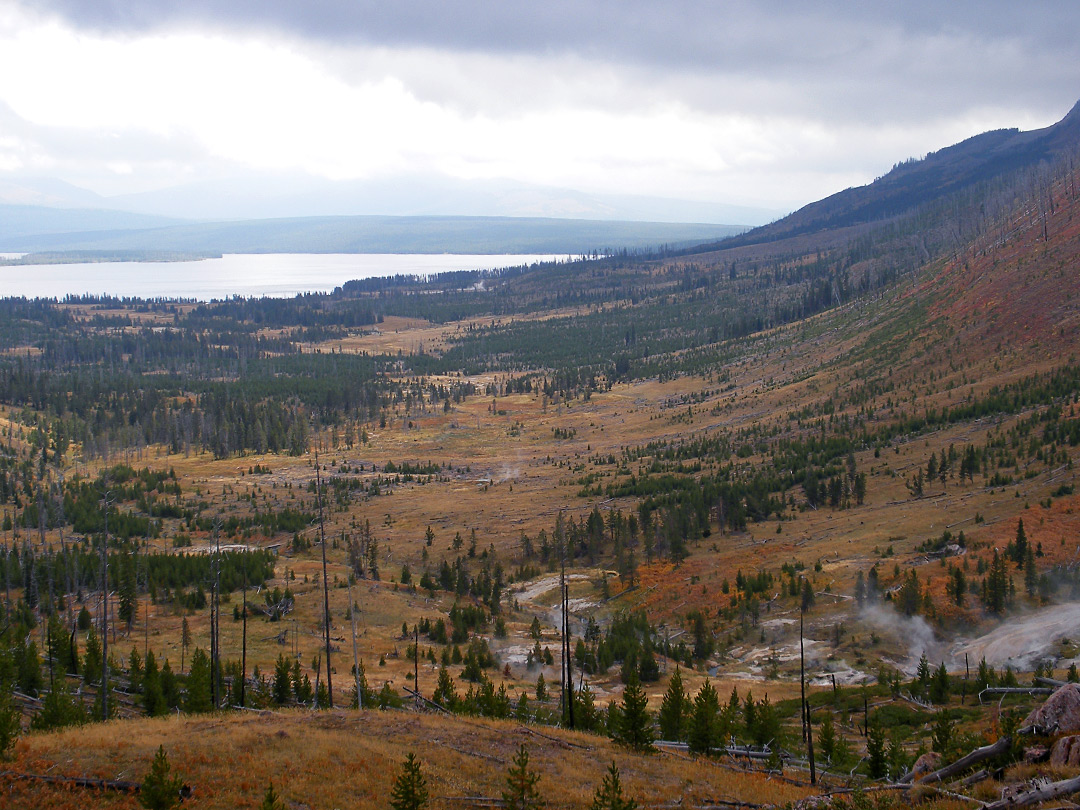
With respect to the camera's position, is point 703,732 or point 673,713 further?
point 673,713

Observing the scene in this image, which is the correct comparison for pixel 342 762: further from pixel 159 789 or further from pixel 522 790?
pixel 522 790

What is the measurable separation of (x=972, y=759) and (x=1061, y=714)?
83.3 inches

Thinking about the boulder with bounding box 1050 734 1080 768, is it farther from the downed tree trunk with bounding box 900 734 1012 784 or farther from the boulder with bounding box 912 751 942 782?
the boulder with bounding box 912 751 942 782

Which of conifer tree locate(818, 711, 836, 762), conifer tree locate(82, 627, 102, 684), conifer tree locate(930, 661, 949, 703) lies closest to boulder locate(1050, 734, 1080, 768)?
conifer tree locate(818, 711, 836, 762)

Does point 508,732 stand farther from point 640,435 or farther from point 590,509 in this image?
point 640,435

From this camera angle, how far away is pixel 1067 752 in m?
16.3

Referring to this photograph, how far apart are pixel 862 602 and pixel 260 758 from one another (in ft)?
121

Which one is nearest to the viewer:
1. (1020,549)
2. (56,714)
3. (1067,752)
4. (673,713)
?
(1067,752)

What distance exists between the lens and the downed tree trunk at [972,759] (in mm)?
17516

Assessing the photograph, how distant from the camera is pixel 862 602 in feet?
161

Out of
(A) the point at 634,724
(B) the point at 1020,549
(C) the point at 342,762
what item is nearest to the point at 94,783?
(C) the point at 342,762

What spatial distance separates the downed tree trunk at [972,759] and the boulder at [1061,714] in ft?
2.78

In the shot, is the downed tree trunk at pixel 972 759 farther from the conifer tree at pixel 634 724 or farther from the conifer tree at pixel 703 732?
the conifer tree at pixel 703 732

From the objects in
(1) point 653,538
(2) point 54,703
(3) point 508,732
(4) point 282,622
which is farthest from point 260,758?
(1) point 653,538
